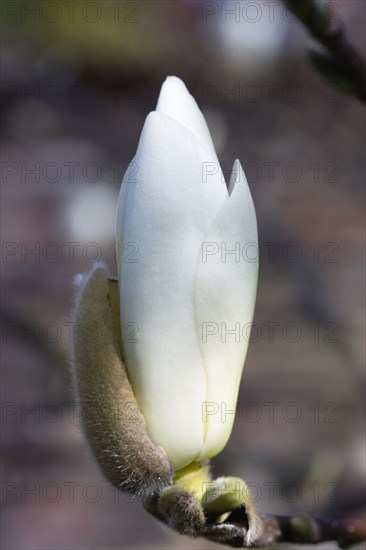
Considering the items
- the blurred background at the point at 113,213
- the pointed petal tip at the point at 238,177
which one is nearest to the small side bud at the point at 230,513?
the pointed petal tip at the point at 238,177

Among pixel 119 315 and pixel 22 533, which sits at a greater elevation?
pixel 119 315

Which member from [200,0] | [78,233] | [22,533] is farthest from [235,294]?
[200,0]

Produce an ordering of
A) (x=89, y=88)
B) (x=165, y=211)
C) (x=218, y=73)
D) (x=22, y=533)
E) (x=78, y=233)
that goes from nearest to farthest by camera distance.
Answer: (x=165, y=211)
(x=22, y=533)
(x=78, y=233)
(x=218, y=73)
(x=89, y=88)

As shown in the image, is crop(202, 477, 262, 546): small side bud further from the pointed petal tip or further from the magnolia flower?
the pointed petal tip

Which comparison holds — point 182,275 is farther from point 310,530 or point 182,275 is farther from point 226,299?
point 310,530

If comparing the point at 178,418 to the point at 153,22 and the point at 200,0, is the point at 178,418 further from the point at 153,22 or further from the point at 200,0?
the point at 153,22

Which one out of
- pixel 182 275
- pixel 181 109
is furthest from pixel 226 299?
pixel 181 109

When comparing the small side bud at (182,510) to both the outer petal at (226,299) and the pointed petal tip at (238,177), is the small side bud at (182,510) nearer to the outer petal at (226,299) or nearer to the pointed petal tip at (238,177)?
the outer petal at (226,299)
